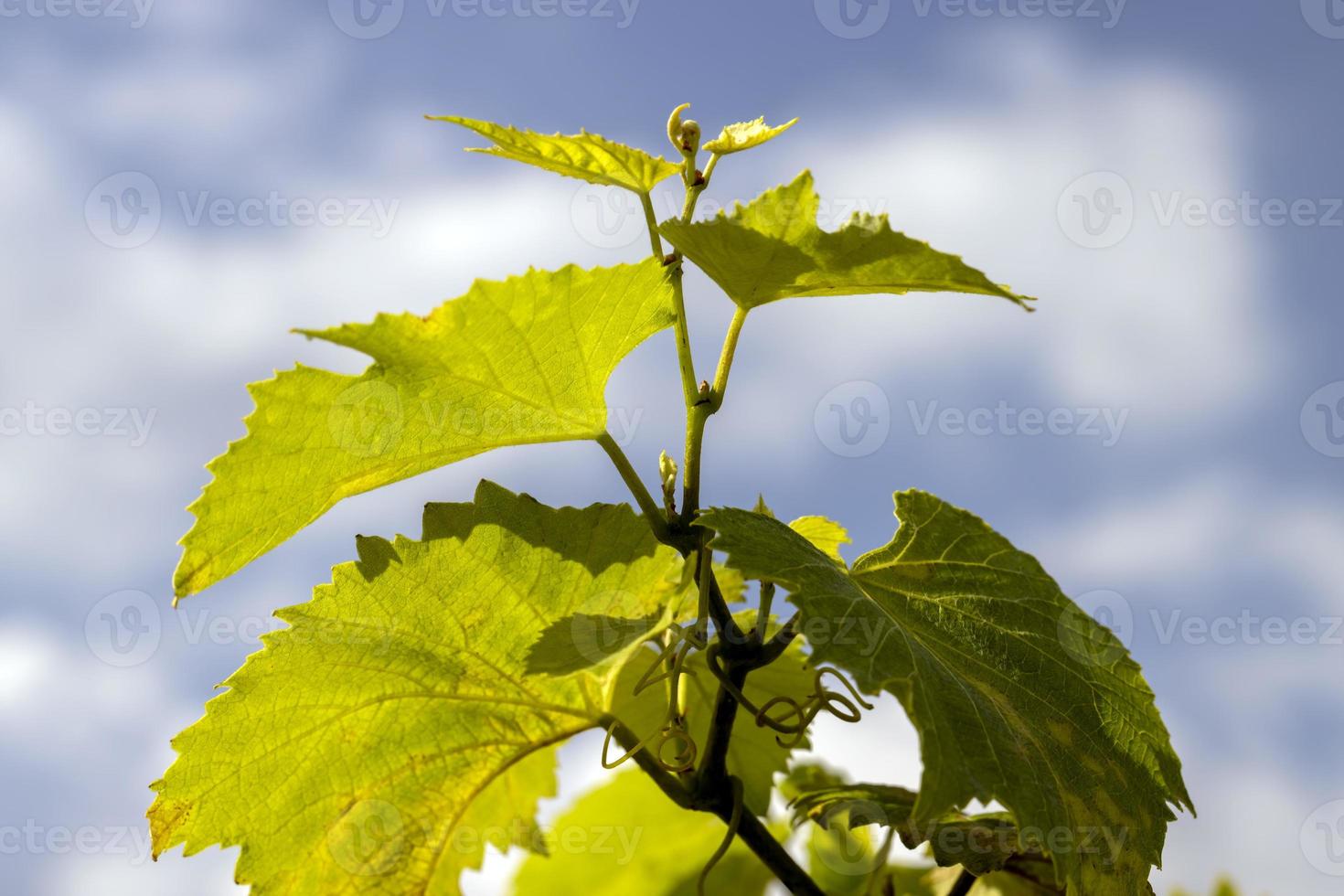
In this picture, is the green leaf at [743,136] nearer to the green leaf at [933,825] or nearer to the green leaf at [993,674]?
the green leaf at [993,674]

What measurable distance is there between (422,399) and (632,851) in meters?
1.36

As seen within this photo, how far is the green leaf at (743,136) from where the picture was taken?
1.42 meters

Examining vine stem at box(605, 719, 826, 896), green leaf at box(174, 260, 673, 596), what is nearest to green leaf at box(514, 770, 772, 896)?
vine stem at box(605, 719, 826, 896)

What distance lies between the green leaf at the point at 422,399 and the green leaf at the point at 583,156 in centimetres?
15

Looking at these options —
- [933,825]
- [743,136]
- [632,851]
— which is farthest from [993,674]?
[632,851]

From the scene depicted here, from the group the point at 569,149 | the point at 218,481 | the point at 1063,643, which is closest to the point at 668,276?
the point at 569,149

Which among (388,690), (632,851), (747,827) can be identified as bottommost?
(632,851)

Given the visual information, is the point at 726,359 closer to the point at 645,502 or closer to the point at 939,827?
the point at 645,502

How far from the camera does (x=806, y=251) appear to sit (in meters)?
1.32

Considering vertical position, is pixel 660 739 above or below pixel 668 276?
below

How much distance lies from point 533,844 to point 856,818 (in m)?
0.54

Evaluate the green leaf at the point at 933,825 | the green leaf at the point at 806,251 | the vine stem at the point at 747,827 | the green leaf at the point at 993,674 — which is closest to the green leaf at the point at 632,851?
the green leaf at the point at 933,825

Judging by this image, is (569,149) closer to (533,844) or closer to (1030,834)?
(1030,834)

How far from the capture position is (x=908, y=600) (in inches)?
55.3
